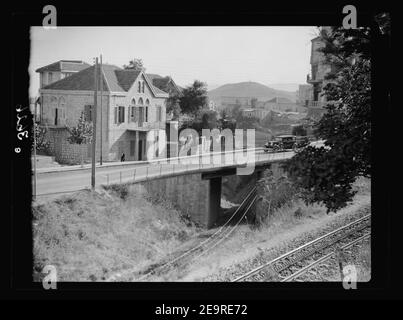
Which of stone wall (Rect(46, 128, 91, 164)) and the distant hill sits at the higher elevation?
the distant hill

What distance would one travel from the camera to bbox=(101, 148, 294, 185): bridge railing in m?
6.22

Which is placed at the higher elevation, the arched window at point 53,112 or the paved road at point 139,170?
the arched window at point 53,112

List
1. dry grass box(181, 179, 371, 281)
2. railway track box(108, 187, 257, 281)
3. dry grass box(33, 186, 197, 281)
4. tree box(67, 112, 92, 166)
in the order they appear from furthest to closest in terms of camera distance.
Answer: tree box(67, 112, 92, 166), dry grass box(181, 179, 371, 281), railway track box(108, 187, 257, 281), dry grass box(33, 186, 197, 281)

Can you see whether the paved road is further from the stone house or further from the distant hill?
the distant hill

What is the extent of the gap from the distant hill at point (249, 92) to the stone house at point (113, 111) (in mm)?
657

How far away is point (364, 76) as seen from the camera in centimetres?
604

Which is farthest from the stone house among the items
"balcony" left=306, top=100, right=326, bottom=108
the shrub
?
"balcony" left=306, top=100, right=326, bottom=108

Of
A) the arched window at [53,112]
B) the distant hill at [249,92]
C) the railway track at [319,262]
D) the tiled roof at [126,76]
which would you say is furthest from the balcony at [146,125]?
the railway track at [319,262]

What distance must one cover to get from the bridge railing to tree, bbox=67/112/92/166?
0.49 m

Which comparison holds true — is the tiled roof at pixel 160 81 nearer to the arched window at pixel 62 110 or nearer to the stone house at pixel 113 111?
the stone house at pixel 113 111

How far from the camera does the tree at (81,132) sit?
19.7ft
